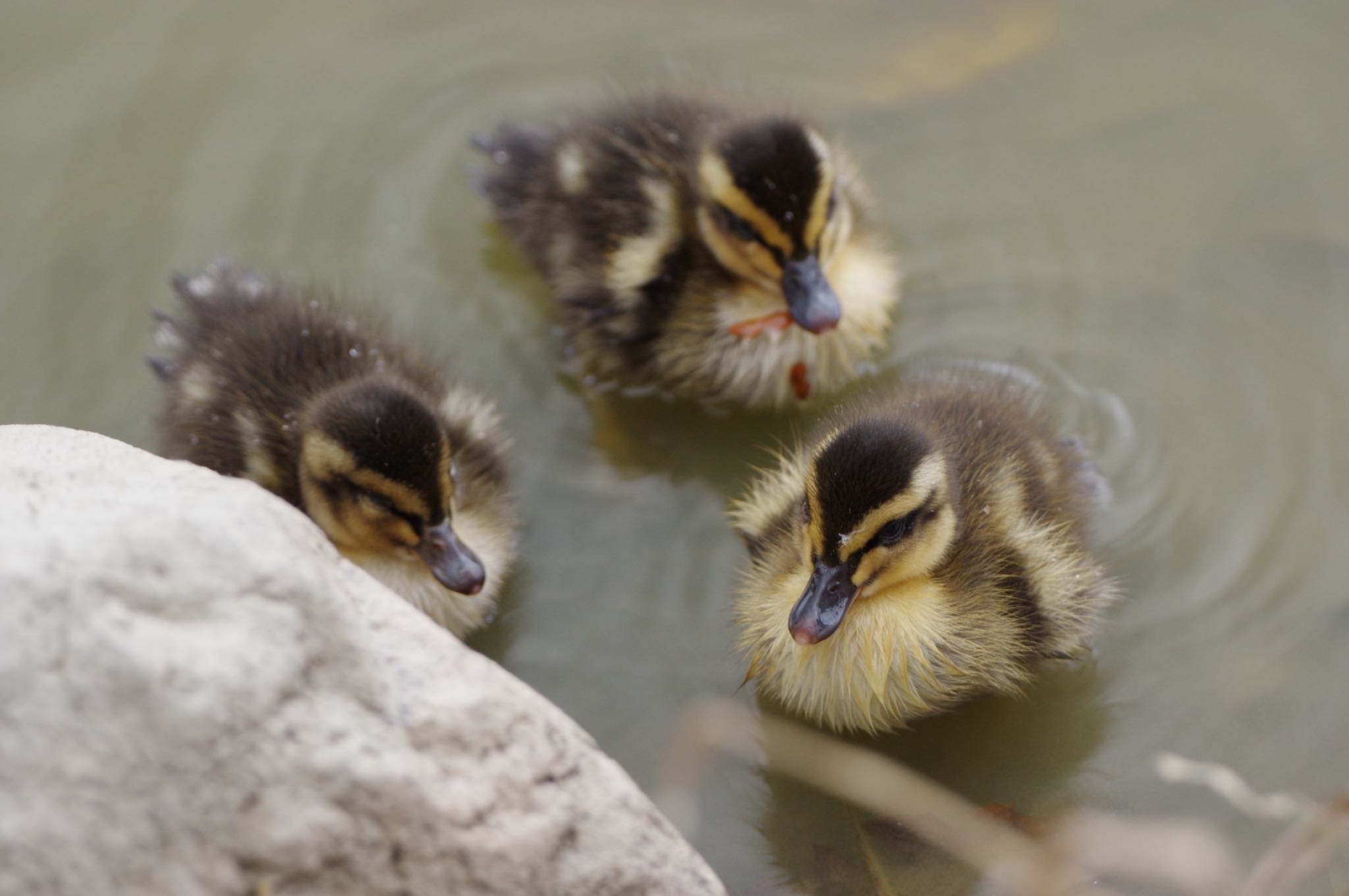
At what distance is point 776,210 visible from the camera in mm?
2875

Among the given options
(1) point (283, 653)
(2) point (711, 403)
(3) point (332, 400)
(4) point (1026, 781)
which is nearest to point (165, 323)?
(3) point (332, 400)

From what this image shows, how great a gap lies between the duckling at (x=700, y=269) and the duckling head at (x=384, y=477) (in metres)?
0.66

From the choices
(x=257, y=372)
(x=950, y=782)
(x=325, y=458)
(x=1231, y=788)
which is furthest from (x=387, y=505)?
(x=1231, y=788)

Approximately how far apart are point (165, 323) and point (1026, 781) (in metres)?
2.01

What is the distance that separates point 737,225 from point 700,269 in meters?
0.19

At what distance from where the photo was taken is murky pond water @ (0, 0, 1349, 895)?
2508 millimetres

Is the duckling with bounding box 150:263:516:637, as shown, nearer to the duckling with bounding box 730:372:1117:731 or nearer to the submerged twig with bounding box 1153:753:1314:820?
the duckling with bounding box 730:372:1117:731

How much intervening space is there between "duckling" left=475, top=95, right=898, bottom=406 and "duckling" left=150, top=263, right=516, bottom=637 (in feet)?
1.33

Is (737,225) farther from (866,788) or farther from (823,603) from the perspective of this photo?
(866,788)

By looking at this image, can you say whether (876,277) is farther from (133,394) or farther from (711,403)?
(133,394)

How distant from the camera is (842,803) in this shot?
2396 mm

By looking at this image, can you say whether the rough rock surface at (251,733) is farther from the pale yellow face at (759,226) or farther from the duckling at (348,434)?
the pale yellow face at (759,226)

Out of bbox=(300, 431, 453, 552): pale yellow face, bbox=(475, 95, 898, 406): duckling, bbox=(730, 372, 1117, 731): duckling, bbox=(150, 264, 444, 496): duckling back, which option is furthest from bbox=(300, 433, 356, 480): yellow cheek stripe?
bbox=(475, 95, 898, 406): duckling

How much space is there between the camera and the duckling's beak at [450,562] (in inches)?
101
